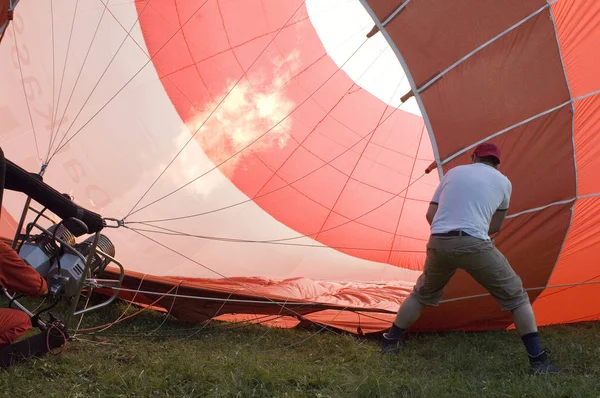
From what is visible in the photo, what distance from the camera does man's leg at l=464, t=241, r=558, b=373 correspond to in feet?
11.4

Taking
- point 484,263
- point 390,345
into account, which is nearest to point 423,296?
point 390,345

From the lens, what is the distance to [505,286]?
3.51 meters

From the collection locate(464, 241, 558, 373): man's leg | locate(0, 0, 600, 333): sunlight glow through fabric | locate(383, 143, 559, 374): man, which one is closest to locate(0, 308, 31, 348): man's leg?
locate(0, 0, 600, 333): sunlight glow through fabric

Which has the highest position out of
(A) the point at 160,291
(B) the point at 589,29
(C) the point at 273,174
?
(B) the point at 589,29

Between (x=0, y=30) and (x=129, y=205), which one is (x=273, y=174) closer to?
(x=129, y=205)

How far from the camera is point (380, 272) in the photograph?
6.66m

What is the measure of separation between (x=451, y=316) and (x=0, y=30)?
309 cm

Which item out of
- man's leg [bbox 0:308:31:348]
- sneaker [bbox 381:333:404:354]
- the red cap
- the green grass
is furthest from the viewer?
sneaker [bbox 381:333:404:354]

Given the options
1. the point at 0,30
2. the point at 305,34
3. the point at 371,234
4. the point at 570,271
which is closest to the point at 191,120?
the point at 305,34

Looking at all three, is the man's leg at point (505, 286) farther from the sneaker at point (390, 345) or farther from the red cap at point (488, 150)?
the sneaker at point (390, 345)

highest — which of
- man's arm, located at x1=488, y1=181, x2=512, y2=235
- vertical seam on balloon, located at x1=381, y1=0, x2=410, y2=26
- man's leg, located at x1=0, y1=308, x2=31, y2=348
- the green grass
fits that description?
vertical seam on balloon, located at x1=381, y1=0, x2=410, y2=26

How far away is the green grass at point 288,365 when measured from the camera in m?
2.95

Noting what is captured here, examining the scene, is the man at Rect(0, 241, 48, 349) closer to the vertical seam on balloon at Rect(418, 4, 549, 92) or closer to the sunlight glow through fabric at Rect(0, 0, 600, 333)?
the sunlight glow through fabric at Rect(0, 0, 600, 333)

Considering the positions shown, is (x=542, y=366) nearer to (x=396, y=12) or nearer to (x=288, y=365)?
(x=288, y=365)
